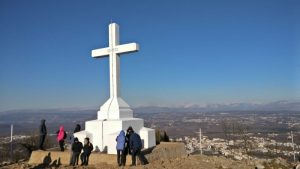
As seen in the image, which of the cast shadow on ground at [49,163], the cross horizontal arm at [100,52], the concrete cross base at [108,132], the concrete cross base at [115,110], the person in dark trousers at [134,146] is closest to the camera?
the person in dark trousers at [134,146]

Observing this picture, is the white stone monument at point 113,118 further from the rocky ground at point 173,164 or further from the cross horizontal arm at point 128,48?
the rocky ground at point 173,164

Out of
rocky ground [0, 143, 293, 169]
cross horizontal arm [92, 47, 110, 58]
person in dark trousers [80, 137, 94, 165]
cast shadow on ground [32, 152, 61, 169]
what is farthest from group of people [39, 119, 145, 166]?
cross horizontal arm [92, 47, 110, 58]

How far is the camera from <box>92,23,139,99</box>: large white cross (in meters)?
12.5

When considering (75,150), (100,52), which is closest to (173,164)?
(75,150)

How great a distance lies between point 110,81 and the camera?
12773mm

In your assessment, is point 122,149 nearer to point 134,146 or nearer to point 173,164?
point 134,146

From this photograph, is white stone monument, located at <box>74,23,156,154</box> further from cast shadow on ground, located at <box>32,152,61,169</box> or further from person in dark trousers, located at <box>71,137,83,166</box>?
cast shadow on ground, located at <box>32,152,61,169</box>

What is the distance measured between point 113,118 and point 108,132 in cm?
62

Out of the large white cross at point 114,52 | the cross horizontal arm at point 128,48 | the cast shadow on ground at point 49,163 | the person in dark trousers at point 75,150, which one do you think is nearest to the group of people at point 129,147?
the person in dark trousers at point 75,150

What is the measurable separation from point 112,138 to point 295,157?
8175mm

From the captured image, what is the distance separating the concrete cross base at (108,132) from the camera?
11305mm

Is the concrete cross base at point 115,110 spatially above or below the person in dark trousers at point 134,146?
above

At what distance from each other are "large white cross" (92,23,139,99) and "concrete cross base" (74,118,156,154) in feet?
4.34

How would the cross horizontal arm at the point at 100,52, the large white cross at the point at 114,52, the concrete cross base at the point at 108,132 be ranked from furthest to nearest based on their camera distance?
the cross horizontal arm at the point at 100,52
the large white cross at the point at 114,52
the concrete cross base at the point at 108,132
